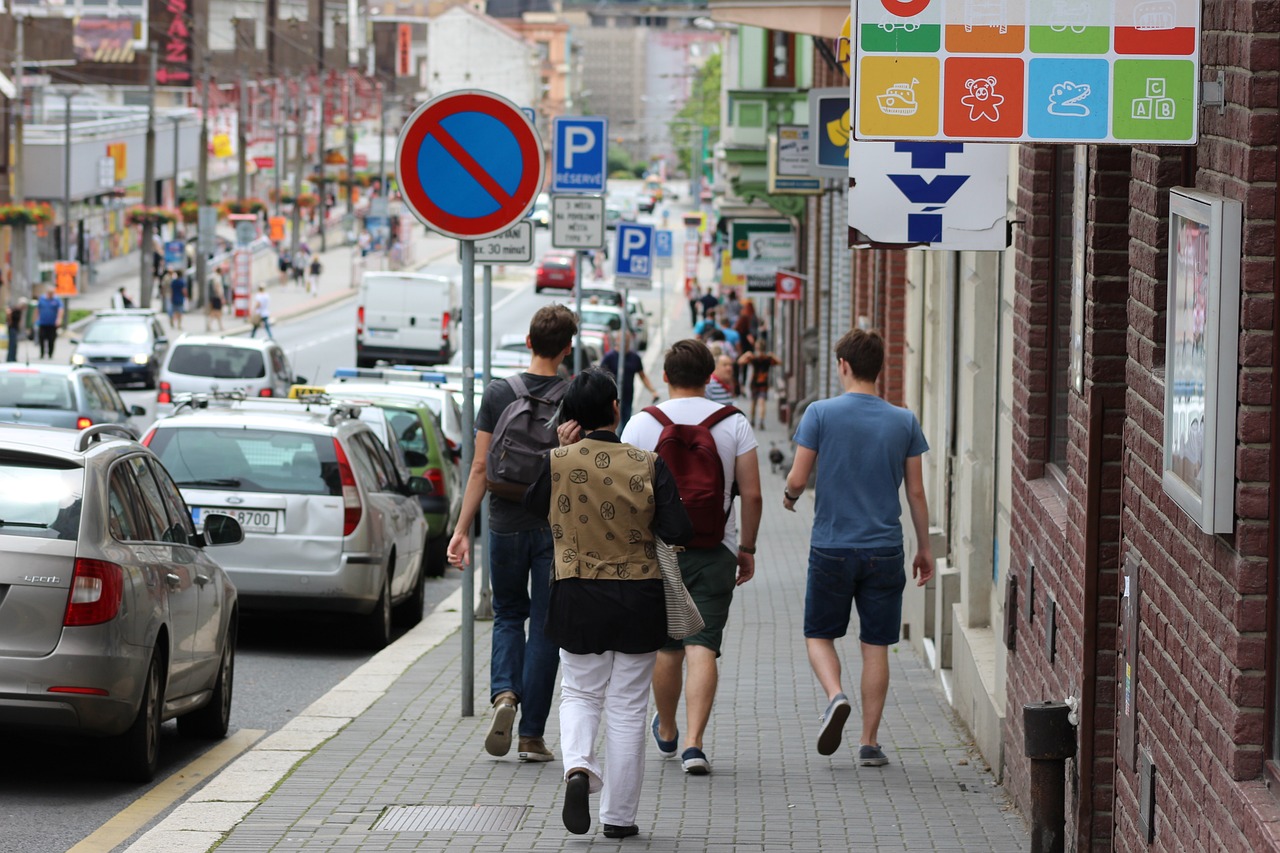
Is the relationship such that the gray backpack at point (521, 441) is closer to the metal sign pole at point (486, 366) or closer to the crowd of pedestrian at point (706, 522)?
the crowd of pedestrian at point (706, 522)

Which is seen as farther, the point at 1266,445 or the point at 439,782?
the point at 439,782

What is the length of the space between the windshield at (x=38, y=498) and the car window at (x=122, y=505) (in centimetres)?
18

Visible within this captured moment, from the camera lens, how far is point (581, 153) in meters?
19.7

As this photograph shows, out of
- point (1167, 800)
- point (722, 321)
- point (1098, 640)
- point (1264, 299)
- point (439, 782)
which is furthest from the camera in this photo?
point (722, 321)

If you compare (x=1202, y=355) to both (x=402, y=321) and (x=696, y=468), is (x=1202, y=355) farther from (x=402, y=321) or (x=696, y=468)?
(x=402, y=321)

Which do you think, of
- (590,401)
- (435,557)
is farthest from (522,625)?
(435,557)

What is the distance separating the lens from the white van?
46906 millimetres

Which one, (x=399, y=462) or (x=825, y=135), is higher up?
(x=825, y=135)

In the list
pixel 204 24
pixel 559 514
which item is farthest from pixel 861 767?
pixel 204 24

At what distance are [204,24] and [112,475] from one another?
312ft

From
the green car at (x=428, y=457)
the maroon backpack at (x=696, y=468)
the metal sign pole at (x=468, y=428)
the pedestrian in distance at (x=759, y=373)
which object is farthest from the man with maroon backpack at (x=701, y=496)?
the pedestrian in distance at (x=759, y=373)

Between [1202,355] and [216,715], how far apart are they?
21.7ft

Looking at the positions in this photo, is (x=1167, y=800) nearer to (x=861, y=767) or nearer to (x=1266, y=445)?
(x=1266, y=445)

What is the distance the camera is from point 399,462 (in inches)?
645
